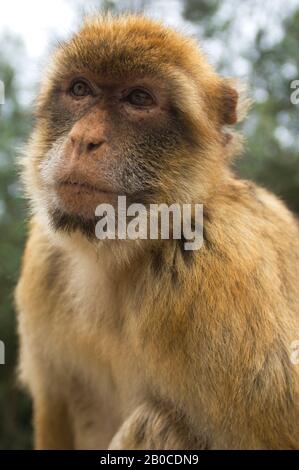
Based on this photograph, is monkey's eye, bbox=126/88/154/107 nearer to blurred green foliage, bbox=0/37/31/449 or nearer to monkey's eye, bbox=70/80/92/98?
monkey's eye, bbox=70/80/92/98

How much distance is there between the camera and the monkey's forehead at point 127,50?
A: 3.28 m

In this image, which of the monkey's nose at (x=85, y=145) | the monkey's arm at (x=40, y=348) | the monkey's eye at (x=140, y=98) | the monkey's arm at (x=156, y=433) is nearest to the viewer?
the monkey's nose at (x=85, y=145)

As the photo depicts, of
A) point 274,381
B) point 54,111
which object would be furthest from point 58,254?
point 274,381

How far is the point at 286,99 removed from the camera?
8133mm

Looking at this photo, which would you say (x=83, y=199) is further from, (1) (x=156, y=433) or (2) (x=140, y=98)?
(1) (x=156, y=433)

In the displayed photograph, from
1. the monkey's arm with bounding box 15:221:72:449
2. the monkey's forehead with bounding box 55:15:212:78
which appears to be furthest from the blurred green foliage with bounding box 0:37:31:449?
the monkey's forehead with bounding box 55:15:212:78

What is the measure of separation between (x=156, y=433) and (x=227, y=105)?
6.16 ft

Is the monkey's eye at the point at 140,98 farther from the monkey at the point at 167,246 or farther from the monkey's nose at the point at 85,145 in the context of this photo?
the monkey's nose at the point at 85,145

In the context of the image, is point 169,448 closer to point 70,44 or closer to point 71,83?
point 71,83

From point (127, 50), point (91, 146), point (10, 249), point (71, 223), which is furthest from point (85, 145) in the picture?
point (10, 249)

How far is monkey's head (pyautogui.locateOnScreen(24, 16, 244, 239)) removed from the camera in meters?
3.06

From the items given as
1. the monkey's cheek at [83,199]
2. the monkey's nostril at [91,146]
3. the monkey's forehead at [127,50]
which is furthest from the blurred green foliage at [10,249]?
the monkey's nostril at [91,146]

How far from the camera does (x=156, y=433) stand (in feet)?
11.8

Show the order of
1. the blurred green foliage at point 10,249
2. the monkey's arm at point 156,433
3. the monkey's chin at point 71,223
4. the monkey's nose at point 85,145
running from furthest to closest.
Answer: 1. the blurred green foliage at point 10,249
2. the monkey's arm at point 156,433
3. the monkey's chin at point 71,223
4. the monkey's nose at point 85,145
